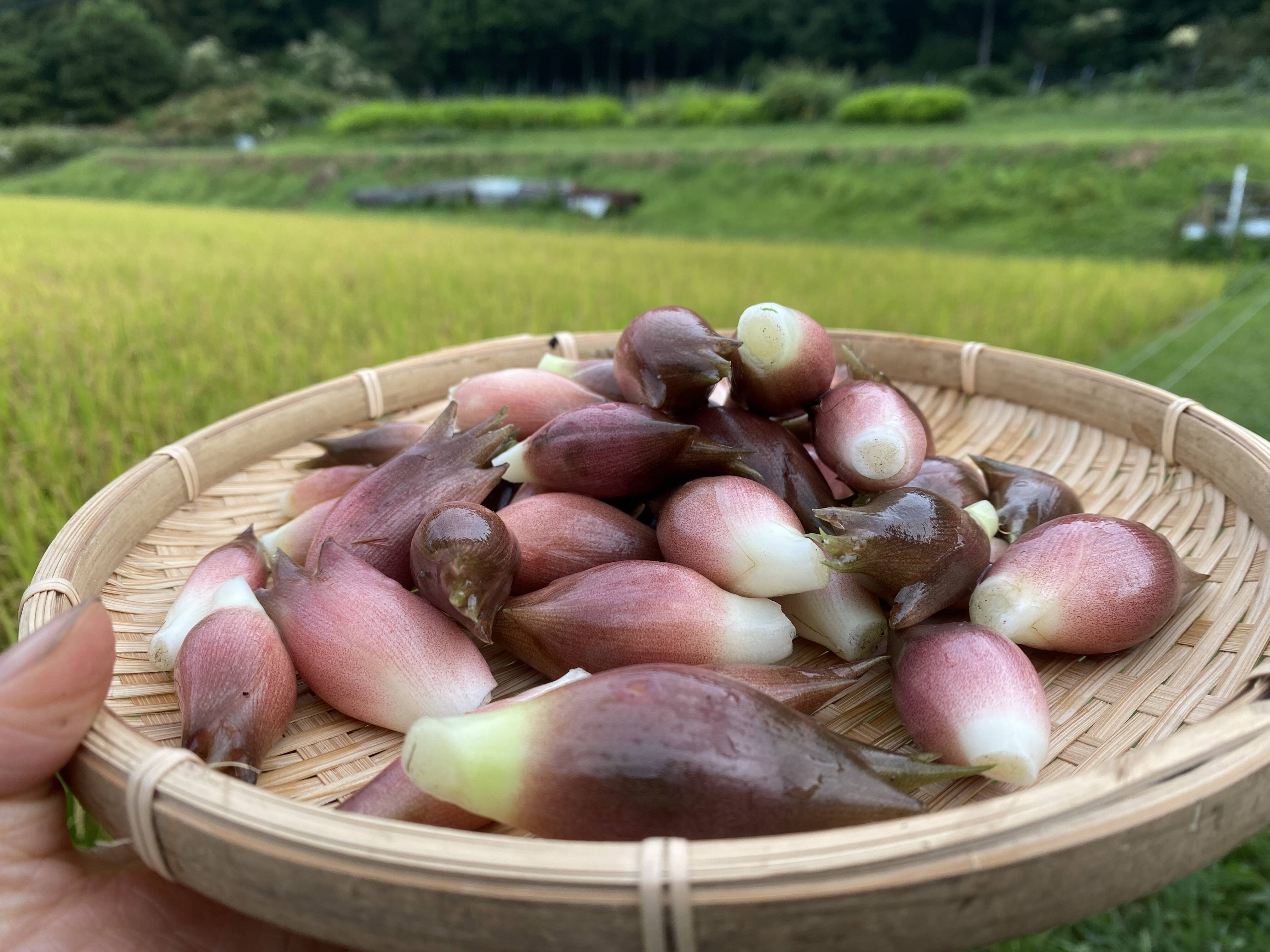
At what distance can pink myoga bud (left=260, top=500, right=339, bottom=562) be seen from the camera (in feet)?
3.10

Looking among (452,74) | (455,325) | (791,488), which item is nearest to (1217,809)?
(791,488)

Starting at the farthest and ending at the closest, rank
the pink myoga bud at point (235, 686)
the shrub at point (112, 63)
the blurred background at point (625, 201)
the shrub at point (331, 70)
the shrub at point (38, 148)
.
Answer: the shrub at point (331, 70), the shrub at point (112, 63), the shrub at point (38, 148), the blurred background at point (625, 201), the pink myoga bud at point (235, 686)

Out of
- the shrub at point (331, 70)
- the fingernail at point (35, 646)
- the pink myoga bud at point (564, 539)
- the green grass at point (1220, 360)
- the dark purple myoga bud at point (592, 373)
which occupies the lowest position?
the green grass at point (1220, 360)

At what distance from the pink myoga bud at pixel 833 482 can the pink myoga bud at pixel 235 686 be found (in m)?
0.56

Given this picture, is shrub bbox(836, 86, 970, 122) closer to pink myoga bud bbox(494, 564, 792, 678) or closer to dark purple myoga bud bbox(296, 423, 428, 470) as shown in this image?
dark purple myoga bud bbox(296, 423, 428, 470)

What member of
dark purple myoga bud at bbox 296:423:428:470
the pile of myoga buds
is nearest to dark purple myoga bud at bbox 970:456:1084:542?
the pile of myoga buds

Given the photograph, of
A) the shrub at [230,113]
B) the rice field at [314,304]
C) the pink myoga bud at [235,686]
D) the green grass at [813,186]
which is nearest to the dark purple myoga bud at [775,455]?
the pink myoga bud at [235,686]

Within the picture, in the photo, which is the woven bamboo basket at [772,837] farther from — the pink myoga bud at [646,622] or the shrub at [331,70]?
the shrub at [331,70]

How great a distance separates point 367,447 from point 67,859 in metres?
0.56

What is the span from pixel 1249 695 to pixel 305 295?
8.92 feet

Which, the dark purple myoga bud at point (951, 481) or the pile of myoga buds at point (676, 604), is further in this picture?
the dark purple myoga bud at point (951, 481)

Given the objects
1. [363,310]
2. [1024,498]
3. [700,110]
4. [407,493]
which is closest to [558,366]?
[407,493]

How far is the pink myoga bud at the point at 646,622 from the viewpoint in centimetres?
73

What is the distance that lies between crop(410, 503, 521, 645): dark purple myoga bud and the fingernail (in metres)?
0.25
